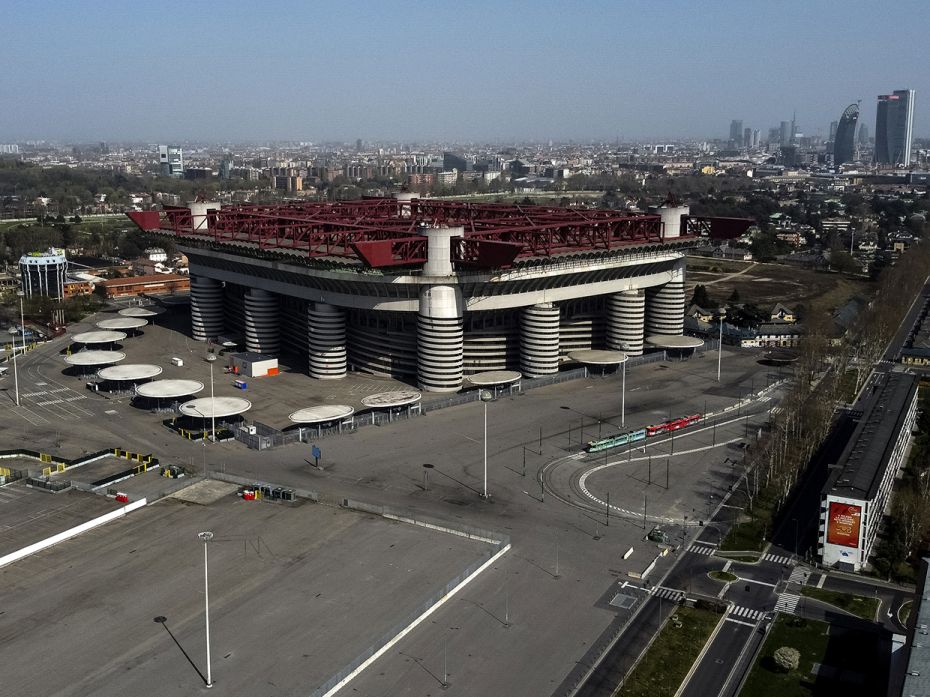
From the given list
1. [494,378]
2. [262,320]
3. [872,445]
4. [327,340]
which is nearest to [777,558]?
[872,445]

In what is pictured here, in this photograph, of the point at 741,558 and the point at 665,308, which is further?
the point at 665,308

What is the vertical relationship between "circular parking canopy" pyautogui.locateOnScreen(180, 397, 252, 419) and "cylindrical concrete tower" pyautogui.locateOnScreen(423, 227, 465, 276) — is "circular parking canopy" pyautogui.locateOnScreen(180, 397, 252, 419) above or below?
below

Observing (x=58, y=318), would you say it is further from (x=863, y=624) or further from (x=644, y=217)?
(x=863, y=624)

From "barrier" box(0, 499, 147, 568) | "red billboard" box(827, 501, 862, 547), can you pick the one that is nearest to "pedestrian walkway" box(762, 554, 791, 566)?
"red billboard" box(827, 501, 862, 547)

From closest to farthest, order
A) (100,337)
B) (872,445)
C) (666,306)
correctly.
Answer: (872,445) → (666,306) → (100,337)

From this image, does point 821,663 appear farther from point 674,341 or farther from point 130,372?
point 130,372

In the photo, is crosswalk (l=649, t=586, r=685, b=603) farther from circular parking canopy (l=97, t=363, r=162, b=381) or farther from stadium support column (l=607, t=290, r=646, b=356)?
circular parking canopy (l=97, t=363, r=162, b=381)

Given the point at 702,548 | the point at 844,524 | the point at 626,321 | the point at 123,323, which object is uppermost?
the point at 626,321
